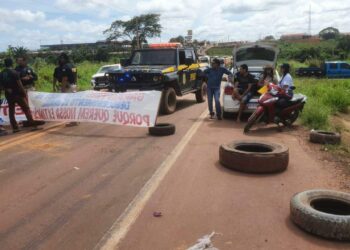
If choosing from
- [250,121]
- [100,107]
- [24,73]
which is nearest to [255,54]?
[250,121]

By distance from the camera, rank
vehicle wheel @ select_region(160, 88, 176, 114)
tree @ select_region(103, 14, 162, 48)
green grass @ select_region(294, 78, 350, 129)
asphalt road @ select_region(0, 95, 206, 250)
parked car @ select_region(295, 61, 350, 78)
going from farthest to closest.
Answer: tree @ select_region(103, 14, 162, 48) < parked car @ select_region(295, 61, 350, 78) < vehicle wheel @ select_region(160, 88, 176, 114) < green grass @ select_region(294, 78, 350, 129) < asphalt road @ select_region(0, 95, 206, 250)

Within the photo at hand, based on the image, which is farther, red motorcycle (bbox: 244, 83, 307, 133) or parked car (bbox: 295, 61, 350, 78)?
parked car (bbox: 295, 61, 350, 78)

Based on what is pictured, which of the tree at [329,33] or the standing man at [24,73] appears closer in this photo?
the standing man at [24,73]

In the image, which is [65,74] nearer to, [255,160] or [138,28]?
[255,160]

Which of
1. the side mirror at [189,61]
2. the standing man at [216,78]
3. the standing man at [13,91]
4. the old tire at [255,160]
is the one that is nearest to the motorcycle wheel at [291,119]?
the standing man at [216,78]

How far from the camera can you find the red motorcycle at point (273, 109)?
9930mm

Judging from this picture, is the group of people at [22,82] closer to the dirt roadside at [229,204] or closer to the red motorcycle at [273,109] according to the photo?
the dirt roadside at [229,204]

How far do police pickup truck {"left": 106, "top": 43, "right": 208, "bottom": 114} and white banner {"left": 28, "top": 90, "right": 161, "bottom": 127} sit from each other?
210 cm

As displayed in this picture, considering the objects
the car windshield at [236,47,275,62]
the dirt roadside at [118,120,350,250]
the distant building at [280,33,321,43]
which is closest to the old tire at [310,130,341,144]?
the dirt roadside at [118,120,350,250]

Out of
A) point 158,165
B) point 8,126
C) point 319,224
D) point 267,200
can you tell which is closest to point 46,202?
point 158,165

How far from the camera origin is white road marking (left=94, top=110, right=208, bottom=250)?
4.13 m

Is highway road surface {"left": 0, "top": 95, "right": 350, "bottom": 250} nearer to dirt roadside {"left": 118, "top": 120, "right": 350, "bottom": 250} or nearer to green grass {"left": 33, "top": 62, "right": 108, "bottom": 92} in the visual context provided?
dirt roadside {"left": 118, "top": 120, "right": 350, "bottom": 250}

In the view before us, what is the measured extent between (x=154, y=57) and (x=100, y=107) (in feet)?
12.8

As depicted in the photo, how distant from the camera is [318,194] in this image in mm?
4906
